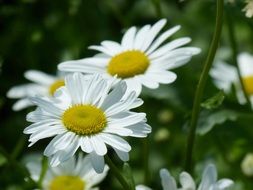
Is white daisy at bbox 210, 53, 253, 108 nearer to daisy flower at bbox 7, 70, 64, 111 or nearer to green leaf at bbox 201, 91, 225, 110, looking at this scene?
daisy flower at bbox 7, 70, 64, 111

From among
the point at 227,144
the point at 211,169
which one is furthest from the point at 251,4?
the point at 227,144

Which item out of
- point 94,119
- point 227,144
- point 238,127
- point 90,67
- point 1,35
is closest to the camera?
point 94,119

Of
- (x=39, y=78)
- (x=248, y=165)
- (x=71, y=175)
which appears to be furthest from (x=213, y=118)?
(x=39, y=78)

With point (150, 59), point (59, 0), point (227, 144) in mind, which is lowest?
point (227, 144)

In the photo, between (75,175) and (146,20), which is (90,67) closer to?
(75,175)

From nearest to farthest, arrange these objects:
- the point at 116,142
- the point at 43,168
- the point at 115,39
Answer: the point at 116,142
the point at 43,168
the point at 115,39

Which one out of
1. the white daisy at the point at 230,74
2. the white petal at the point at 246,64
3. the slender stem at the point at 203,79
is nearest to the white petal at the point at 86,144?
the slender stem at the point at 203,79

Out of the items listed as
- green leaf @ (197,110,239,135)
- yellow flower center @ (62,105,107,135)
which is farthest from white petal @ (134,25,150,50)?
yellow flower center @ (62,105,107,135)

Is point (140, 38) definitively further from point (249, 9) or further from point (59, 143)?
point (59, 143)
